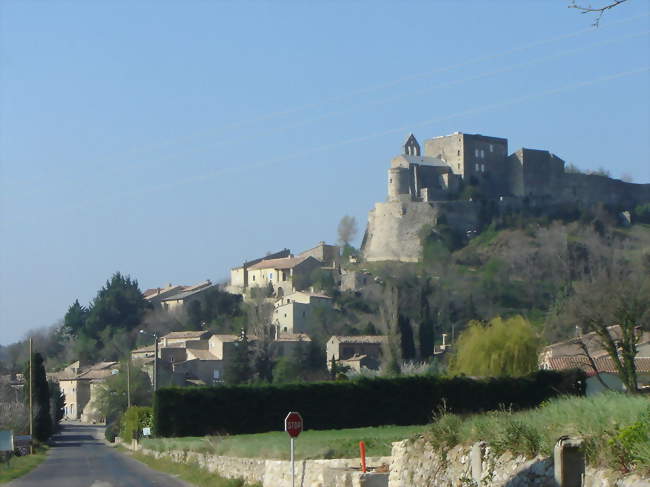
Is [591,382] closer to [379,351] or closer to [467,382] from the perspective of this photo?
[467,382]

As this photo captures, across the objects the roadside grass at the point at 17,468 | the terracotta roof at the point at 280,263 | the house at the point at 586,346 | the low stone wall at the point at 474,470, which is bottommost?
the roadside grass at the point at 17,468

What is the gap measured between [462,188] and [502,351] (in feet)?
212

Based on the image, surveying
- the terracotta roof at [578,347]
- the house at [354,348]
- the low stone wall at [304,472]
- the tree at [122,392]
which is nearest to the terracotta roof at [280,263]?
the house at [354,348]

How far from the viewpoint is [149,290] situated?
134 metres

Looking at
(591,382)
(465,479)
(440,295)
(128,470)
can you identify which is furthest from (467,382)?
(440,295)

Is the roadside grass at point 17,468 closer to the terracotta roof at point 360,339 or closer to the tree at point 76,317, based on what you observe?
the terracotta roof at point 360,339

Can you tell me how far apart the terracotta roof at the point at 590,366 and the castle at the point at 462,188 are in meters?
57.7

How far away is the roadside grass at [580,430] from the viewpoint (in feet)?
26.6

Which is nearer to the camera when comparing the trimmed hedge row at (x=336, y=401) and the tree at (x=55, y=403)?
the trimmed hedge row at (x=336, y=401)

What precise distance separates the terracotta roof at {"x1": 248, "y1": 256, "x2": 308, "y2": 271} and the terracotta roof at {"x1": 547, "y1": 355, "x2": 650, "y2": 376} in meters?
62.8

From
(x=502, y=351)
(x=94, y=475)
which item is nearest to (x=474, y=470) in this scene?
(x=94, y=475)

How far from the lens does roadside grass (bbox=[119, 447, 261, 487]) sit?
19.8 meters

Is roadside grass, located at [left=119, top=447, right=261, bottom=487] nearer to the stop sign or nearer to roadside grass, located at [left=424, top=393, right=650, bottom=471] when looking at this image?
the stop sign

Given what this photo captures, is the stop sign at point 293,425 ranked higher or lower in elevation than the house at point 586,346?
lower
